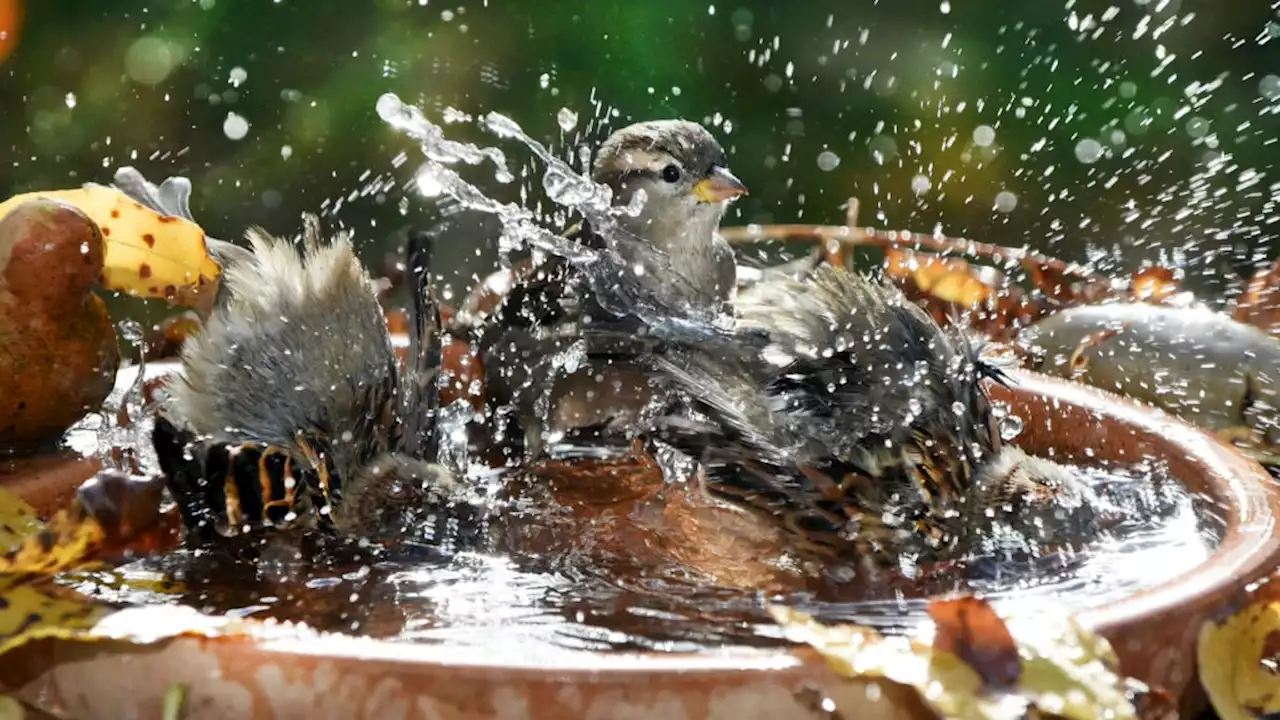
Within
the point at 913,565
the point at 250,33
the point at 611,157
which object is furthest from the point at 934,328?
the point at 250,33

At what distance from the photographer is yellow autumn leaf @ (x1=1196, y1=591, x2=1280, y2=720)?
1047 mm

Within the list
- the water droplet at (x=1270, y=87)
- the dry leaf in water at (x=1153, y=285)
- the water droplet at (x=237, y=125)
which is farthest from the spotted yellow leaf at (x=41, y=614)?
the water droplet at (x=1270, y=87)

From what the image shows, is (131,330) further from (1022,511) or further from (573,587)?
(1022,511)

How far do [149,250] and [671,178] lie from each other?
0.97m

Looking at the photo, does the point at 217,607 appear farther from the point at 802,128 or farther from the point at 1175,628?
the point at 802,128

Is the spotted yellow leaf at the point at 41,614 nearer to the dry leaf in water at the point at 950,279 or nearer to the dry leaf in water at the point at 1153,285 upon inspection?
the dry leaf in water at the point at 950,279

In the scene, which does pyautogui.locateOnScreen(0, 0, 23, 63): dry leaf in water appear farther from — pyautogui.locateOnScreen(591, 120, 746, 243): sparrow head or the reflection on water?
the reflection on water

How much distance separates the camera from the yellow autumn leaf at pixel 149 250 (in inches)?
69.9

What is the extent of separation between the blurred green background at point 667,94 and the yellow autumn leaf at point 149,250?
172 cm

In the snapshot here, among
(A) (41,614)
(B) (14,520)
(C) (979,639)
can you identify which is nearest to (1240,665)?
(C) (979,639)

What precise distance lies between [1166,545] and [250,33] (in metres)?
2.85

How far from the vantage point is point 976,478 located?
1375 mm

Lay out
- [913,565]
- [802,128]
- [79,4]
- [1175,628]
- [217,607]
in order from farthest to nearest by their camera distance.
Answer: [802,128] → [79,4] → [913,565] → [217,607] → [1175,628]

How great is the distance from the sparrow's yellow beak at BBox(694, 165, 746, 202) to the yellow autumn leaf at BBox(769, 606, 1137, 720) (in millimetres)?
1516
